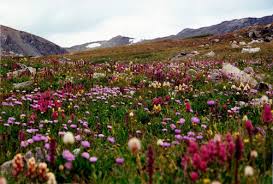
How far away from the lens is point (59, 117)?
9.63 meters

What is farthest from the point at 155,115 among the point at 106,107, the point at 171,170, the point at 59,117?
the point at 171,170

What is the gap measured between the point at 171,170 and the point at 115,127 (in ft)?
13.5

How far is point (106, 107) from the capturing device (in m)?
11.1

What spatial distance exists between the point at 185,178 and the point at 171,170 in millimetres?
326

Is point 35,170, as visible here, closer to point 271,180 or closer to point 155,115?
point 271,180

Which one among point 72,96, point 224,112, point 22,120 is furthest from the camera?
point 72,96

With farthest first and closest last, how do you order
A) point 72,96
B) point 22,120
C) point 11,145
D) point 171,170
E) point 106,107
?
point 72,96, point 106,107, point 22,120, point 11,145, point 171,170

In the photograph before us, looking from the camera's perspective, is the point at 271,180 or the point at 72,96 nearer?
the point at 271,180

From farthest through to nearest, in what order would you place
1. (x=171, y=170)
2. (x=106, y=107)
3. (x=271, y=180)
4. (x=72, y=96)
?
(x=72, y=96) < (x=106, y=107) < (x=171, y=170) < (x=271, y=180)

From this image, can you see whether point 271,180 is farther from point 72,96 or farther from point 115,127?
point 72,96

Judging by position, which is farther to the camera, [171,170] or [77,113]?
[77,113]

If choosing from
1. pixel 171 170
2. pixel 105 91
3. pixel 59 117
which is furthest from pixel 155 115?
pixel 171 170

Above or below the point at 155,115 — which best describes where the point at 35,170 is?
above

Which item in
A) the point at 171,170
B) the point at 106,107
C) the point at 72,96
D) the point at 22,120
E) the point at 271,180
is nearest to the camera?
the point at 271,180
